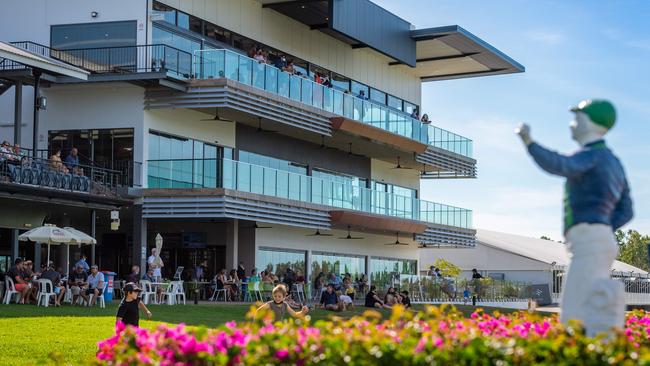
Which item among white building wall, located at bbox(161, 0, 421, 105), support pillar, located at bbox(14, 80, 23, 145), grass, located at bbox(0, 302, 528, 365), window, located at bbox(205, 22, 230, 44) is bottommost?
grass, located at bbox(0, 302, 528, 365)

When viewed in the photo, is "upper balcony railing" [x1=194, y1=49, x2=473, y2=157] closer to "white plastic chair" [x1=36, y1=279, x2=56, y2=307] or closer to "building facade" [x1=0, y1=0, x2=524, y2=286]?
"building facade" [x1=0, y1=0, x2=524, y2=286]

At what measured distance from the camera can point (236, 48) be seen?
4362cm

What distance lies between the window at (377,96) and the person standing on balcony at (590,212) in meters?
44.0

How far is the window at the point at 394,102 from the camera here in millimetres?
56562

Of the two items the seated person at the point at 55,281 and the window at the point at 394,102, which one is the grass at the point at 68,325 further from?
the window at the point at 394,102

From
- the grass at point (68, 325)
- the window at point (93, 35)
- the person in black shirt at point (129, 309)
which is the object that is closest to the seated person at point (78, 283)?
the grass at point (68, 325)

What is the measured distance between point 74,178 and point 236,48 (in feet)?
36.6

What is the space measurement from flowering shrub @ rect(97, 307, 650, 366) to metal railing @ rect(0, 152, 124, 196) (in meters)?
23.6

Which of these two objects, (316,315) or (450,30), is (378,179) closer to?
(450,30)

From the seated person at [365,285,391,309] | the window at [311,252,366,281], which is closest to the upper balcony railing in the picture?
the window at [311,252,366,281]

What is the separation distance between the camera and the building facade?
124 feet

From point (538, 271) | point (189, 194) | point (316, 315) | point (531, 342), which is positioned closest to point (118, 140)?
point (189, 194)

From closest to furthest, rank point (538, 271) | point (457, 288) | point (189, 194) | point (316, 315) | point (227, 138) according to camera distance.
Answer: point (316, 315) → point (189, 194) → point (227, 138) → point (457, 288) → point (538, 271)

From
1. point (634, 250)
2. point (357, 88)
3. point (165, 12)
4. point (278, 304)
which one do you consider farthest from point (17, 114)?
point (634, 250)
